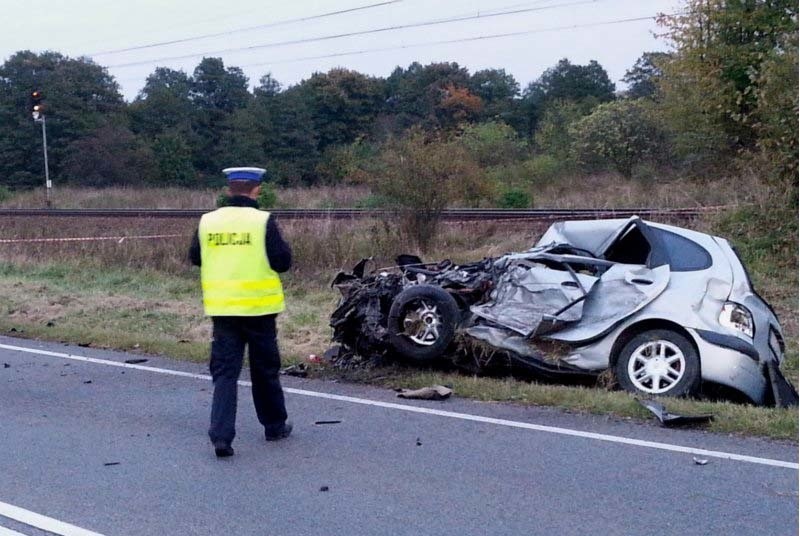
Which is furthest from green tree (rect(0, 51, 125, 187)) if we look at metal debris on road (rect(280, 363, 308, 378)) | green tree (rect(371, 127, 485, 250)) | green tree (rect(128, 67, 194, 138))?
metal debris on road (rect(280, 363, 308, 378))

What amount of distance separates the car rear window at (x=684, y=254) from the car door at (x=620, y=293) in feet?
0.16

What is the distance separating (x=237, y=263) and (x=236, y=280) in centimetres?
11

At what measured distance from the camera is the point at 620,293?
8.32 metres

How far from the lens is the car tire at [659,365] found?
25.8 feet

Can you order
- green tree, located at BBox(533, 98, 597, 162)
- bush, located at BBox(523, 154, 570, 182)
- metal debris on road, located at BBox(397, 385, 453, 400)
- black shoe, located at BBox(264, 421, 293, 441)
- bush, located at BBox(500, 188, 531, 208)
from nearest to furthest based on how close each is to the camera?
1. black shoe, located at BBox(264, 421, 293, 441)
2. metal debris on road, located at BBox(397, 385, 453, 400)
3. bush, located at BBox(500, 188, 531, 208)
4. bush, located at BBox(523, 154, 570, 182)
5. green tree, located at BBox(533, 98, 597, 162)

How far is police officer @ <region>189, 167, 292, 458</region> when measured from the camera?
6.41 m

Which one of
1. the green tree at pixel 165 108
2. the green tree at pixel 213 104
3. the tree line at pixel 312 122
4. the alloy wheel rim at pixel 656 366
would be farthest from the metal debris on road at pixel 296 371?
the green tree at pixel 165 108

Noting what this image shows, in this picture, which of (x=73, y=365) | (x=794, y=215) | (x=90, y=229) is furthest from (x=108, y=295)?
(x=90, y=229)

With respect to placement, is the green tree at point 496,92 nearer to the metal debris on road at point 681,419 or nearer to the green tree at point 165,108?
the green tree at point 165,108

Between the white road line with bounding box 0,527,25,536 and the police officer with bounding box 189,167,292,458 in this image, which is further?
the police officer with bounding box 189,167,292,458

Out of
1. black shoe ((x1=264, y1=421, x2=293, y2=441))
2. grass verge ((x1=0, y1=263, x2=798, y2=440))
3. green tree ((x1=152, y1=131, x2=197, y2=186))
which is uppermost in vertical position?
green tree ((x1=152, y1=131, x2=197, y2=186))

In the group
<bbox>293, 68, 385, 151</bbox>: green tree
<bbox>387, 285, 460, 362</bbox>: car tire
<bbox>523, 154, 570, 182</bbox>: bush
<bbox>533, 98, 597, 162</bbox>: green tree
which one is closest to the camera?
<bbox>387, 285, 460, 362</bbox>: car tire

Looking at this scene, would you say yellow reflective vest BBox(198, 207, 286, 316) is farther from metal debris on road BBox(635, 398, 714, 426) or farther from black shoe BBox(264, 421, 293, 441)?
metal debris on road BBox(635, 398, 714, 426)

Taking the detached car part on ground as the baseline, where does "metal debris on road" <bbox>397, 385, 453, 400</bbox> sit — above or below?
below
